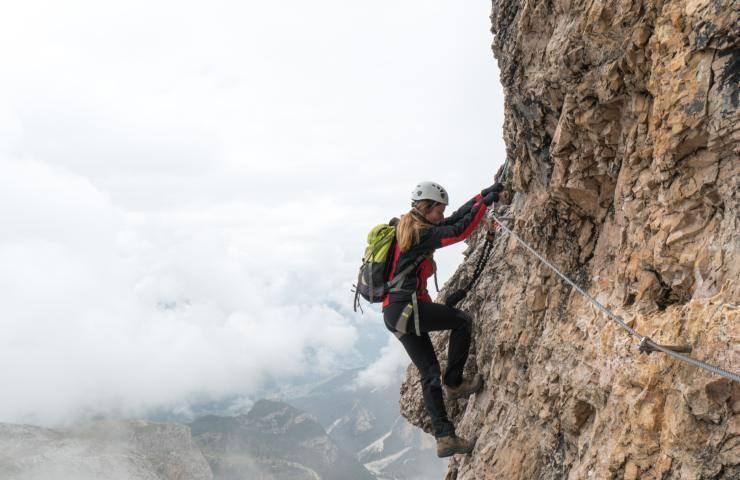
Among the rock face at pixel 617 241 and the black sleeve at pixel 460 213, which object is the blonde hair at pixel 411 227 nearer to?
the black sleeve at pixel 460 213

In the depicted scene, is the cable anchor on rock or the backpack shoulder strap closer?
the cable anchor on rock

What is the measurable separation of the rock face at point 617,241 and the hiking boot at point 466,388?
40 cm

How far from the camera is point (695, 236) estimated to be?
5125mm

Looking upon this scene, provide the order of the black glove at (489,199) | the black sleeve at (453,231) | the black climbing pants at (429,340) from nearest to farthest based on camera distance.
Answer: the black sleeve at (453,231), the black glove at (489,199), the black climbing pants at (429,340)

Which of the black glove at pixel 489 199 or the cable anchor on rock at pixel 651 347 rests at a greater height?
the black glove at pixel 489 199

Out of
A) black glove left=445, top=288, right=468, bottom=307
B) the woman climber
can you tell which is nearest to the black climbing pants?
the woman climber

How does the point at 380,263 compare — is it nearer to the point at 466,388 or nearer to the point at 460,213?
the point at 460,213

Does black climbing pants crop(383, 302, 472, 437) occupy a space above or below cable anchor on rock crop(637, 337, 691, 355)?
above

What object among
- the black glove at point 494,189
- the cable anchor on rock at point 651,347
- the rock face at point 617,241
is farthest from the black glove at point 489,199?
the cable anchor on rock at point 651,347

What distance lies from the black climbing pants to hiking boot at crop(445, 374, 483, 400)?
3.46 feet

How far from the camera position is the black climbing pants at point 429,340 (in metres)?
8.76

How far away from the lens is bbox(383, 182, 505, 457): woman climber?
8.21m

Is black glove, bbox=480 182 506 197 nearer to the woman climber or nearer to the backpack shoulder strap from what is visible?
the woman climber

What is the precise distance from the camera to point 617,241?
21.8 feet
